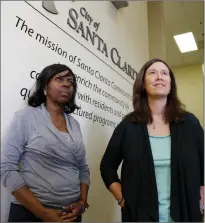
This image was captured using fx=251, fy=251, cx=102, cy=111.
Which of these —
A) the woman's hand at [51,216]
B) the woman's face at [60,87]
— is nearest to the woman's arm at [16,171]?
the woman's hand at [51,216]

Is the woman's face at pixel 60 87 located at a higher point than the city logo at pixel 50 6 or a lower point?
lower

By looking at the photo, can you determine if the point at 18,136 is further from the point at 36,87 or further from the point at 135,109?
the point at 135,109

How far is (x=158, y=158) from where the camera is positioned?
0.96 metres

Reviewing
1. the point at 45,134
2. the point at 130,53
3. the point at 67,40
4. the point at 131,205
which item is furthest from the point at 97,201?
the point at 130,53

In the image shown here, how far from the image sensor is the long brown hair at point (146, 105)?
3.48 feet

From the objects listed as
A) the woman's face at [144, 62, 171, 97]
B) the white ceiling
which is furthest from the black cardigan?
the white ceiling

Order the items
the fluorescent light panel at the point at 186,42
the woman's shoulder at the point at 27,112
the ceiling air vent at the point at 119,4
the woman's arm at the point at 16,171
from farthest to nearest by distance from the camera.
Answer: the fluorescent light panel at the point at 186,42 < the ceiling air vent at the point at 119,4 < the woman's shoulder at the point at 27,112 < the woman's arm at the point at 16,171

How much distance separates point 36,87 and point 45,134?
272mm

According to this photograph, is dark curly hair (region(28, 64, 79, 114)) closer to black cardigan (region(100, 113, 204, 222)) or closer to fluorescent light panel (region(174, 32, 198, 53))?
black cardigan (region(100, 113, 204, 222))

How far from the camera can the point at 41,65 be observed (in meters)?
1.22

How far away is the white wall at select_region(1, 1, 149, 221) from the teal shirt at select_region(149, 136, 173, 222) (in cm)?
59

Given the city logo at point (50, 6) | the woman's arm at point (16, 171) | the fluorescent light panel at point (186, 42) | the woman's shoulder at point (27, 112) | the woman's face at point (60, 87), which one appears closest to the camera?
the woman's arm at point (16, 171)

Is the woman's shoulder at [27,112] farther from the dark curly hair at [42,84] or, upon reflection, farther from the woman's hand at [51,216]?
the woman's hand at [51,216]

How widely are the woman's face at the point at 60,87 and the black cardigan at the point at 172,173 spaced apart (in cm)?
32
